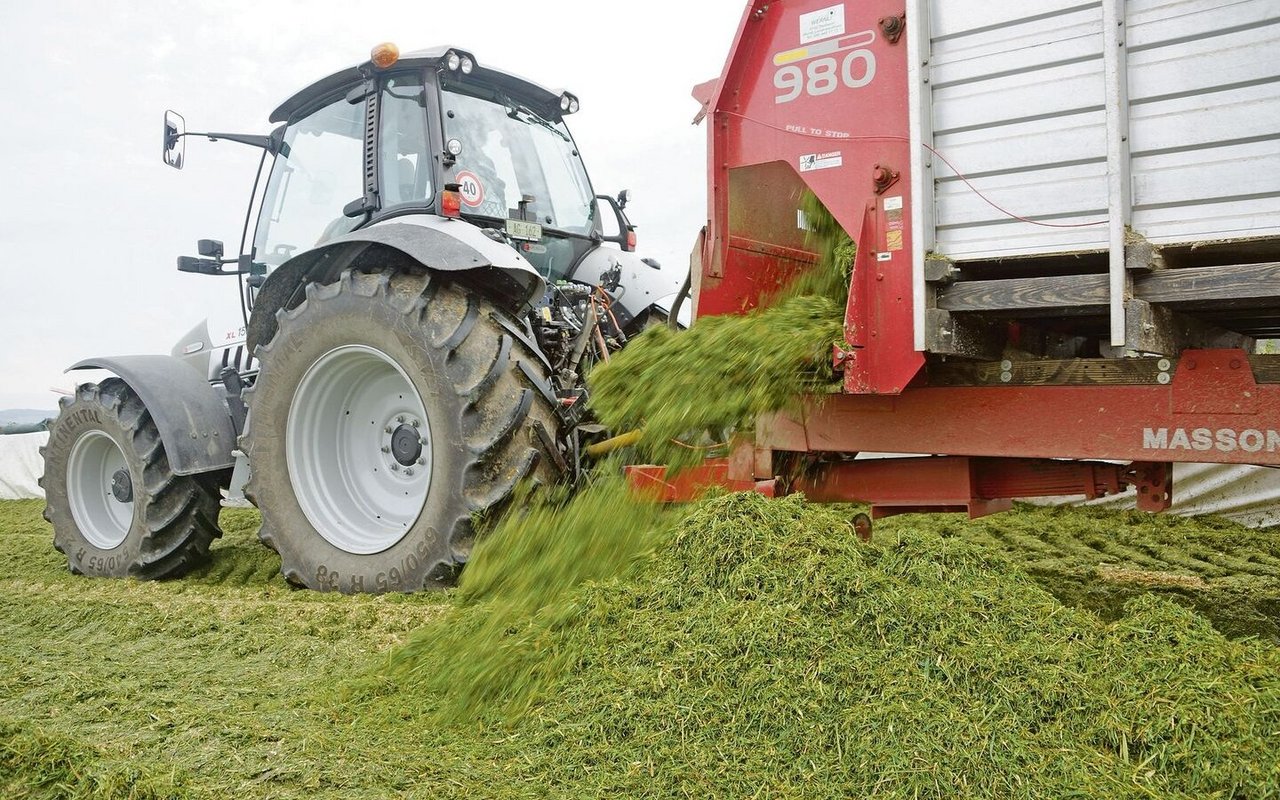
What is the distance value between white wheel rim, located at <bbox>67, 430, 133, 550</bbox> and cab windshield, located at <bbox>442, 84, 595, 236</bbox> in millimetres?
2765

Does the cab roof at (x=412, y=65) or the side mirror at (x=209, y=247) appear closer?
the cab roof at (x=412, y=65)

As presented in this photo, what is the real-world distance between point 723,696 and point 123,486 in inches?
179

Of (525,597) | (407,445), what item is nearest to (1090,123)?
(525,597)

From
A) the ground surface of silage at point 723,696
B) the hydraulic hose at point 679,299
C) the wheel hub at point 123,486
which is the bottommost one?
the ground surface of silage at point 723,696

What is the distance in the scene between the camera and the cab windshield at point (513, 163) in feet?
16.2

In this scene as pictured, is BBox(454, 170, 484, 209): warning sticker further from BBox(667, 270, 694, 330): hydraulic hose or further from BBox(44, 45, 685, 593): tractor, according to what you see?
BBox(667, 270, 694, 330): hydraulic hose

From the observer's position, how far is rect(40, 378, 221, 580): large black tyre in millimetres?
5305

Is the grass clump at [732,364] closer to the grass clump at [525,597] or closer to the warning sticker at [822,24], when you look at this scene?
the grass clump at [525,597]

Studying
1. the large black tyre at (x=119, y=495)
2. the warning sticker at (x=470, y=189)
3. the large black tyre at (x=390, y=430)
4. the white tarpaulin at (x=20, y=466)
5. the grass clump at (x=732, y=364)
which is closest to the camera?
the grass clump at (x=732, y=364)

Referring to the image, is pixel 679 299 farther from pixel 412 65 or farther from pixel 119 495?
pixel 119 495

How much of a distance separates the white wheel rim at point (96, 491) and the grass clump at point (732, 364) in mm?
3536

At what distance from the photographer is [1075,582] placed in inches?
166

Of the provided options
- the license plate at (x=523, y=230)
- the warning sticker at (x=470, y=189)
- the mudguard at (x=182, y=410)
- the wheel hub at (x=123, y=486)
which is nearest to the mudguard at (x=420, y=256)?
the warning sticker at (x=470, y=189)

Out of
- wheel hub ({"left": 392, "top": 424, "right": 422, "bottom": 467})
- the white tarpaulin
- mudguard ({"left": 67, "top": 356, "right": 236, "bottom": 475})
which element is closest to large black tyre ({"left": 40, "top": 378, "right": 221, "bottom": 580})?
mudguard ({"left": 67, "top": 356, "right": 236, "bottom": 475})
